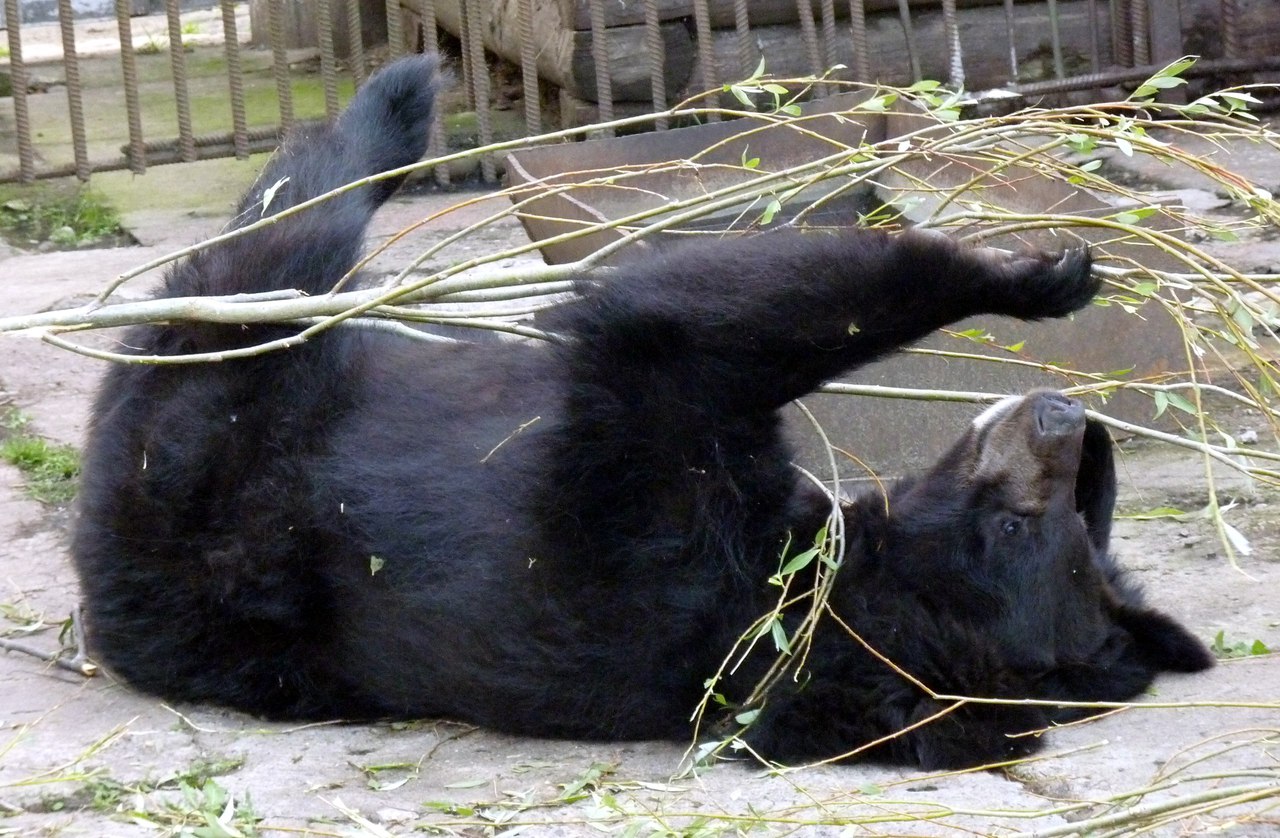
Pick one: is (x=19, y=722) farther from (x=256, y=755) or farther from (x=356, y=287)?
(x=356, y=287)

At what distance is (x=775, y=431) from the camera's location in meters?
3.18

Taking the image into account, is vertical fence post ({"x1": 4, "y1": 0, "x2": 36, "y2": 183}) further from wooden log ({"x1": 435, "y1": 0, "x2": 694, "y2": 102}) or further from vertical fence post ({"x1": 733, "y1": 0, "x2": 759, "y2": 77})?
vertical fence post ({"x1": 733, "y1": 0, "x2": 759, "y2": 77})

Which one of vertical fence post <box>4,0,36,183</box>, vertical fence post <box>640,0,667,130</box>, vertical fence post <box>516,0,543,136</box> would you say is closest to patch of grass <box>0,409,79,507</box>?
vertical fence post <box>4,0,36,183</box>

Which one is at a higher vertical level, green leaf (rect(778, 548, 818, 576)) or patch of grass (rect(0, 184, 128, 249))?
patch of grass (rect(0, 184, 128, 249))

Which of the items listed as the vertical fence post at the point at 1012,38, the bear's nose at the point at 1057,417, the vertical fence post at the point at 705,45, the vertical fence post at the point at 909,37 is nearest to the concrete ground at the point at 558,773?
the bear's nose at the point at 1057,417

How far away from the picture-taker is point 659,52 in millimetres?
7328

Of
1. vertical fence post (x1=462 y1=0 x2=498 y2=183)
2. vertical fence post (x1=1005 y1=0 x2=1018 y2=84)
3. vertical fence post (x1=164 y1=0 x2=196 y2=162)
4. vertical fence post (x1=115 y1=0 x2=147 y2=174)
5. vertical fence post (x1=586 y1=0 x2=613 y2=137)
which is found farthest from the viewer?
vertical fence post (x1=1005 y1=0 x2=1018 y2=84)

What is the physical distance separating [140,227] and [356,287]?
371cm

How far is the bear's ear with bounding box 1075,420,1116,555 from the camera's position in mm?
3643

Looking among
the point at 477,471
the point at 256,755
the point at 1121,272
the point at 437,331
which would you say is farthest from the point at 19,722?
the point at 1121,272

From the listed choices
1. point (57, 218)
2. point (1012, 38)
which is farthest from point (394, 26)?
point (1012, 38)

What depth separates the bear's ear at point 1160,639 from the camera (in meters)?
3.38

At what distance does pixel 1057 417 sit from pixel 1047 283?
40 centimetres

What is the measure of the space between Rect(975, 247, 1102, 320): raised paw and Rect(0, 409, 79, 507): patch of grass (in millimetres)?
2895
